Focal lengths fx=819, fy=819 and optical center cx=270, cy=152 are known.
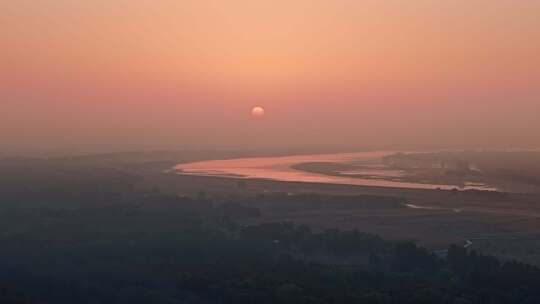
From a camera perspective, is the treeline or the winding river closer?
the treeline

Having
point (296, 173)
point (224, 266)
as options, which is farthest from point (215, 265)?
point (296, 173)

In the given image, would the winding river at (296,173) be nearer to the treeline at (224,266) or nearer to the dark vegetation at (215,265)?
the dark vegetation at (215,265)

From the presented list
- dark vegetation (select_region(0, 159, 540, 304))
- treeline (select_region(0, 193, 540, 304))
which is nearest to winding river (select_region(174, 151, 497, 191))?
dark vegetation (select_region(0, 159, 540, 304))

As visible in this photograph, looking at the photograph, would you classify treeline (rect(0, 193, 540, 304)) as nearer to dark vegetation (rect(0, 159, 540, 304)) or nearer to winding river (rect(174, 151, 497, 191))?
dark vegetation (rect(0, 159, 540, 304))

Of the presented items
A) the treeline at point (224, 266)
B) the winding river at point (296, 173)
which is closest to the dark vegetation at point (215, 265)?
the treeline at point (224, 266)

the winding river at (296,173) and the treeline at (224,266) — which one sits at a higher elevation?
the winding river at (296,173)

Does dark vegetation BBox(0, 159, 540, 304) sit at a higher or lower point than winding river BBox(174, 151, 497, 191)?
lower

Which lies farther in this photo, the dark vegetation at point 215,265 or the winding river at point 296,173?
the winding river at point 296,173

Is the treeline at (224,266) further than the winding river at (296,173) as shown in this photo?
No

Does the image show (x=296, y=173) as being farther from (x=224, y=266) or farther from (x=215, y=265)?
(x=224, y=266)
